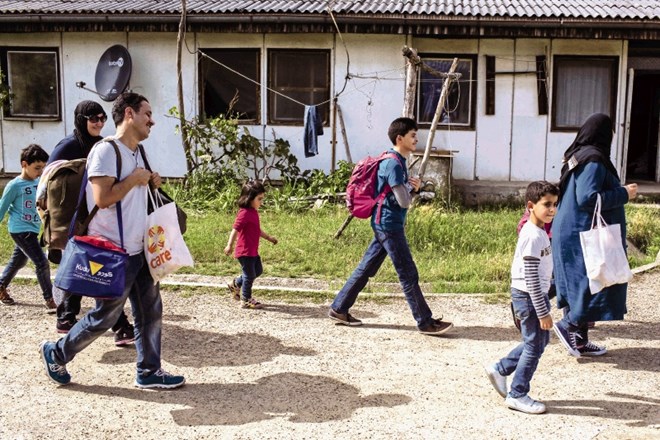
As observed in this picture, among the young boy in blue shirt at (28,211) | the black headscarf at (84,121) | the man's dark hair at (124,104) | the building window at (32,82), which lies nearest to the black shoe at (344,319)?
the black headscarf at (84,121)

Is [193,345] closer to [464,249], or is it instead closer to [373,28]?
[464,249]

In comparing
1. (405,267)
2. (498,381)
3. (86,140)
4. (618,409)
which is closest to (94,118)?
(86,140)

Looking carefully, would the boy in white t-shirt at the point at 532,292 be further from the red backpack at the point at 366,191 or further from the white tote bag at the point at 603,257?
A: the red backpack at the point at 366,191

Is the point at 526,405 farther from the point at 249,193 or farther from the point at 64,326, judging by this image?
the point at 64,326

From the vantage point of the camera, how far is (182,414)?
14.9 feet

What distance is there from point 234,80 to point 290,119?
48.8 inches

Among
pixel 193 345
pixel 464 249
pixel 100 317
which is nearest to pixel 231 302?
pixel 193 345

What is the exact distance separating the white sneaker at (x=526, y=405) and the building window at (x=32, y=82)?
11.7 meters

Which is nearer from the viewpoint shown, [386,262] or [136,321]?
[136,321]

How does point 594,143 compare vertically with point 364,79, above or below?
below

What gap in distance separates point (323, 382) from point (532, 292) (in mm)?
1514

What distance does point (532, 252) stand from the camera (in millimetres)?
4523

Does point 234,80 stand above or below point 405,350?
above

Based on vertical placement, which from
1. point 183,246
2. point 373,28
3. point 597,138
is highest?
point 373,28
